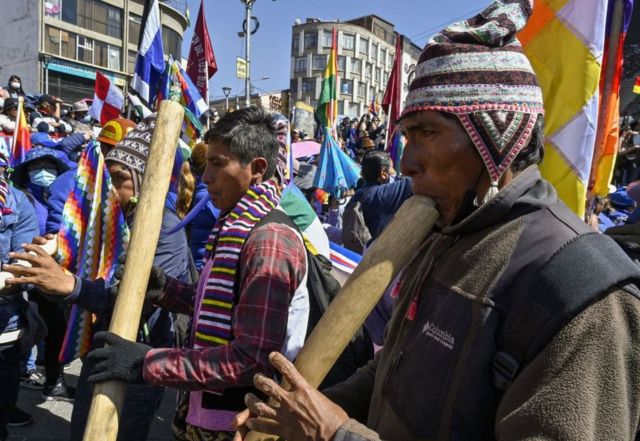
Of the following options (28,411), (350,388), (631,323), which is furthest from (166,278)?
(28,411)

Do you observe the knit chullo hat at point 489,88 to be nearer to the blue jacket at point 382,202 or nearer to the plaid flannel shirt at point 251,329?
the plaid flannel shirt at point 251,329

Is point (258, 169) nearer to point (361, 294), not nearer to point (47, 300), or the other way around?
point (361, 294)

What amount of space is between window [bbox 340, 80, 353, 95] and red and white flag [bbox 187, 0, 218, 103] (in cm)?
7680

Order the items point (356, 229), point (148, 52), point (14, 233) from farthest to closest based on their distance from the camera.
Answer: point (148, 52) < point (356, 229) < point (14, 233)

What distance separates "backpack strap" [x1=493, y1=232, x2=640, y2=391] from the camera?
93 cm

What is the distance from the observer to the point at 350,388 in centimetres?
152

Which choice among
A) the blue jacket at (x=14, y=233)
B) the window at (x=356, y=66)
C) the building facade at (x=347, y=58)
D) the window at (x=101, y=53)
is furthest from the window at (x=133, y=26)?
the blue jacket at (x=14, y=233)

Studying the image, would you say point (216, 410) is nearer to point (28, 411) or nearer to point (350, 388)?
point (350, 388)

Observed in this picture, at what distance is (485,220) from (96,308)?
178 cm

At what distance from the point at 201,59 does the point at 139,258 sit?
6432 millimetres

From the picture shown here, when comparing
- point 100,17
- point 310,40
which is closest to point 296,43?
point 310,40

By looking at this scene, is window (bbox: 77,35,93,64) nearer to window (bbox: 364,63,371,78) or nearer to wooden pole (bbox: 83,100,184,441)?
wooden pole (bbox: 83,100,184,441)

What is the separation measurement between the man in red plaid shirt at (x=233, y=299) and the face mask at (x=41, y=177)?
11.6ft

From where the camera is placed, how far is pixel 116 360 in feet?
5.08
